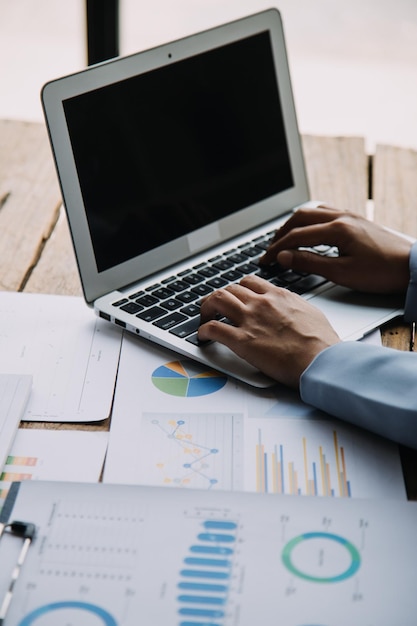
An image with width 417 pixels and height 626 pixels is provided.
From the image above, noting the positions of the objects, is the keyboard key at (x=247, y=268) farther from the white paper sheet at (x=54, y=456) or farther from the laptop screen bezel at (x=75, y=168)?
the white paper sheet at (x=54, y=456)

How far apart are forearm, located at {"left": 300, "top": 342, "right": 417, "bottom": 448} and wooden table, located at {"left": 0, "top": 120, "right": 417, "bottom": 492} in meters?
0.16

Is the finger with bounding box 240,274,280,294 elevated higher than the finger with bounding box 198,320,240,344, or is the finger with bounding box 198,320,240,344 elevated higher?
the finger with bounding box 240,274,280,294

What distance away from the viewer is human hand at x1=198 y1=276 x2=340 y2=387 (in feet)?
2.97

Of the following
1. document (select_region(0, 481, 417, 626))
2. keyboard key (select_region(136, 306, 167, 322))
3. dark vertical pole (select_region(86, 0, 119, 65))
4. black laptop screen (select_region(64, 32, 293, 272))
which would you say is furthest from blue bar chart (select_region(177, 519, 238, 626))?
dark vertical pole (select_region(86, 0, 119, 65))

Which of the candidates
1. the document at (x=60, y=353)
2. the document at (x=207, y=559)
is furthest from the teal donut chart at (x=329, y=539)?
the document at (x=60, y=353)

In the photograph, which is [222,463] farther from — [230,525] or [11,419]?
[11,419]

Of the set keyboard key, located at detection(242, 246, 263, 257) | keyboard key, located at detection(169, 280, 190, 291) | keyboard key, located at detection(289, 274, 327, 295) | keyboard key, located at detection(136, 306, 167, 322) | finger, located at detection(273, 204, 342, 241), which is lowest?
keyboard key, located at detection(136, 306, 167, 322)

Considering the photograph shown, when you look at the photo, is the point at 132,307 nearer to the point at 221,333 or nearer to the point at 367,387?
the point at 221,333

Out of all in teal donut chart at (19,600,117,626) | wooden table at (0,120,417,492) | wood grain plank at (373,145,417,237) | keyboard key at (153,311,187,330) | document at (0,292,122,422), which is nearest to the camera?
teal donut chart at (19,600,117,626)

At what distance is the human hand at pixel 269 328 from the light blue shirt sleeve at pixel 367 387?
0.03m

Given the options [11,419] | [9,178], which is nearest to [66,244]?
[9,178]

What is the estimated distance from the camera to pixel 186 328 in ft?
3.25

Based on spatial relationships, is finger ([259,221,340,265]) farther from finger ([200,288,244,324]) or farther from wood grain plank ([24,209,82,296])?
wood grain plank ([24,209,82,296])

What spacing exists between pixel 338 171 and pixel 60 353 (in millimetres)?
785
